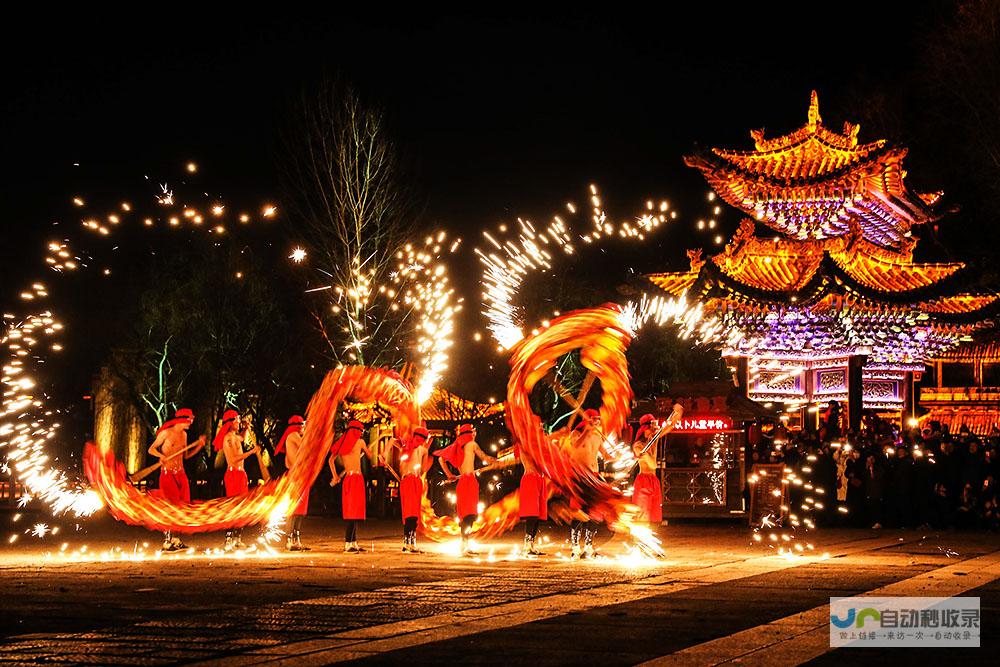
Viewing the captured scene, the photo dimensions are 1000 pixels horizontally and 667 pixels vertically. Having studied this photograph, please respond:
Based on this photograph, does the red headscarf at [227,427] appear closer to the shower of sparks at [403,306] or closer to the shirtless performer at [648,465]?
the shirtless performer at [648,465]

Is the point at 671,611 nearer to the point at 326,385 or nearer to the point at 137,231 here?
the point at 326,385

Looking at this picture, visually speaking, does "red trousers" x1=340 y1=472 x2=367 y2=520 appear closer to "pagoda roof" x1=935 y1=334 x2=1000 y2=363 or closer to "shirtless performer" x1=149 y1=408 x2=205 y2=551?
"shirtless performer" x1=149 y1=408 x2=205 y2=551

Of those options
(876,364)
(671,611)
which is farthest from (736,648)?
(876,364)

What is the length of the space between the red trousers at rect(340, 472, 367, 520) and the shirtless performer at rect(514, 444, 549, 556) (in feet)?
7.42

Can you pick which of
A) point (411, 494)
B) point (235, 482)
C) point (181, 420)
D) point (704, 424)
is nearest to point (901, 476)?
point (704, 424)

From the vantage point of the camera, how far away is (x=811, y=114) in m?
27.2

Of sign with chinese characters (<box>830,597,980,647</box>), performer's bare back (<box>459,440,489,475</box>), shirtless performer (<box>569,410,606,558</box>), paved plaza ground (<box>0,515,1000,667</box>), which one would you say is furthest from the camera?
performer's bare back (<box>459,440,489,475</box>)

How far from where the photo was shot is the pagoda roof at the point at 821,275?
25.8m

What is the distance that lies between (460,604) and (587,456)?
586 cm

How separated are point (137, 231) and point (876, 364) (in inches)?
686

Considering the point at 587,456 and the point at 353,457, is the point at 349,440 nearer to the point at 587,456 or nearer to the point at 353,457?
the point at 353,457

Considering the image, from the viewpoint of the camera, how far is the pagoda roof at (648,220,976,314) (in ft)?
84.5

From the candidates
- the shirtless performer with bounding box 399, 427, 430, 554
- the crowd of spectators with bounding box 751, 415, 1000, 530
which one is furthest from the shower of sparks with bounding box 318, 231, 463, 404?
the shirtless performer with bounding box 399, 427, 430, 554

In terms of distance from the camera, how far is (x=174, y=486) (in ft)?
54.7
